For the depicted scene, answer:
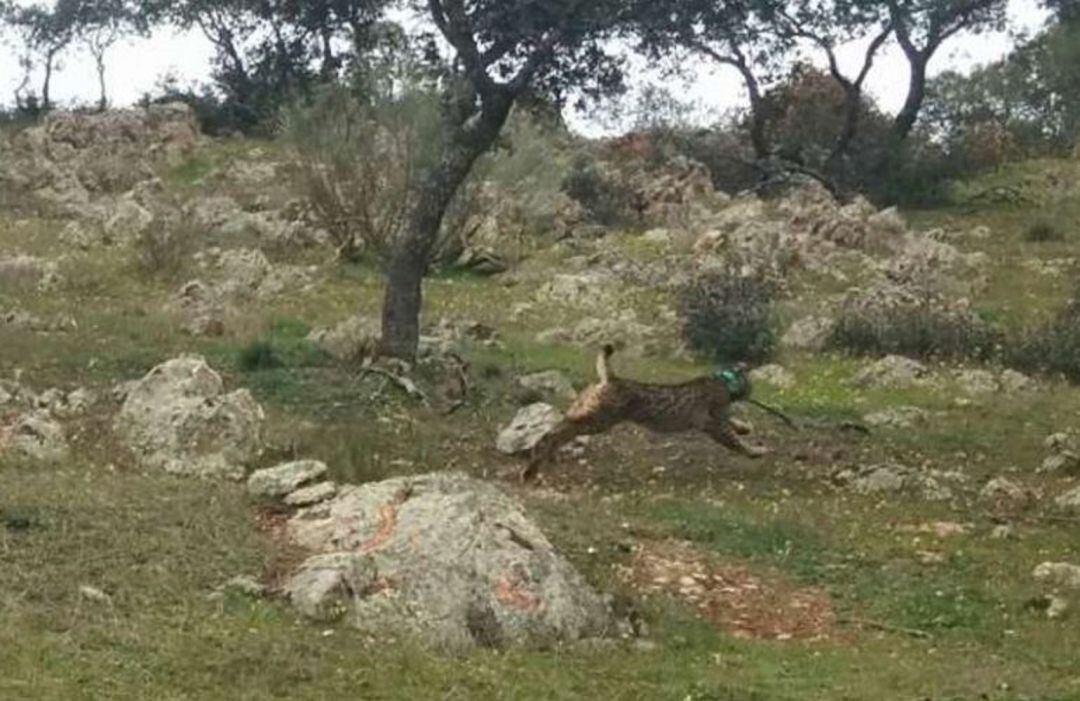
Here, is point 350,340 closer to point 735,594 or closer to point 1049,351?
point 1049,351

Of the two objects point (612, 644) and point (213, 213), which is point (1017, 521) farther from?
point (213, 213)

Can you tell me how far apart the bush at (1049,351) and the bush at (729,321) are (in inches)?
105

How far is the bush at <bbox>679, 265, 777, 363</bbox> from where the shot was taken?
18.7 m

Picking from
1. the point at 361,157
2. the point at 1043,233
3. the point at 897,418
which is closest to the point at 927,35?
the point at 1043,233

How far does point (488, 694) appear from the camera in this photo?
7.11 m

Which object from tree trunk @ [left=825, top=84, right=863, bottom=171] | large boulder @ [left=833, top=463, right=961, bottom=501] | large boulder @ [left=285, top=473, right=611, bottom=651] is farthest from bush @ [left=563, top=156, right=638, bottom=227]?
large boulder @ [left=285, top=473, right=611, bottom=651]

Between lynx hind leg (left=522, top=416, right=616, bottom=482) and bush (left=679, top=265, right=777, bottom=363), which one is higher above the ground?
bush (left=679, top=265, right=777, bottom=363)

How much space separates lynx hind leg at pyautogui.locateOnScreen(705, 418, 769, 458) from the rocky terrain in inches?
6.7

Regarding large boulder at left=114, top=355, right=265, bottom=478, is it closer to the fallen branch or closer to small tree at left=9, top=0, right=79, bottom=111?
the fallen branch

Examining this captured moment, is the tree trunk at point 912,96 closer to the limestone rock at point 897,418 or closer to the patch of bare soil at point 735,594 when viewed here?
the limestone rock at point 897,418

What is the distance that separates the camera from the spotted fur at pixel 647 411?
41.2ft

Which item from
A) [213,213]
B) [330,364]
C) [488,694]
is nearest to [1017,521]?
[488,694]

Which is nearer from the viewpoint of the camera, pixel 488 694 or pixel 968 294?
pixel 488 694

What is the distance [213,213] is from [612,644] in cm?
2092
